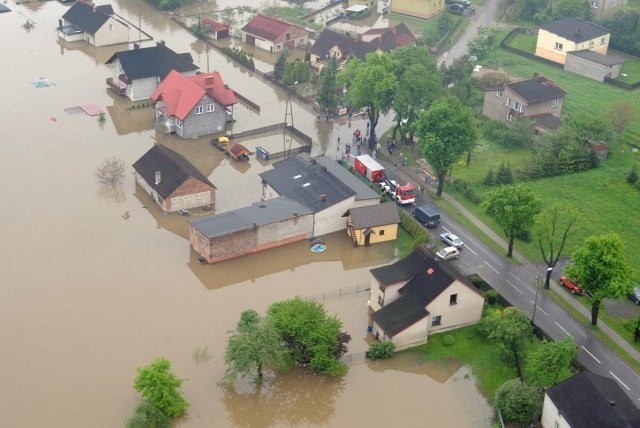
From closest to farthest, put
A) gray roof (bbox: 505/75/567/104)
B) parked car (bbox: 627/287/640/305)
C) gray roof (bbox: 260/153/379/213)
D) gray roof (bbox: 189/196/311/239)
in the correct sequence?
parked car (bbox: 627/287/640/305) < gray roof (bbox: 189/196/311/239) < gray roof (bbox: 260/153/379/213) < gray roof (bbox: 505/75/567/104)

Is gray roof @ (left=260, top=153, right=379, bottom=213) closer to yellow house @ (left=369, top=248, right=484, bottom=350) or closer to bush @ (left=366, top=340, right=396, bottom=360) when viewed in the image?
yellow house @ (left=369, top=248, right=484, bottom=350)

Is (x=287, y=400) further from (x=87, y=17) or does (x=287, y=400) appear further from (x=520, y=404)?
(x=87, y=17)

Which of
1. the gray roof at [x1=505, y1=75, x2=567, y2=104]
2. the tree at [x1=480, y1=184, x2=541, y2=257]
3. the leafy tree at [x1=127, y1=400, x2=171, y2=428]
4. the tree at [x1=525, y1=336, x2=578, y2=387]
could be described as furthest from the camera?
the gray roof at [x1=505, y1=75, x2=567, y2=104]

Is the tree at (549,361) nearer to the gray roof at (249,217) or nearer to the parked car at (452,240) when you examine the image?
the parked car at (452,240)

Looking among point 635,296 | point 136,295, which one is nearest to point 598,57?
point 635,296

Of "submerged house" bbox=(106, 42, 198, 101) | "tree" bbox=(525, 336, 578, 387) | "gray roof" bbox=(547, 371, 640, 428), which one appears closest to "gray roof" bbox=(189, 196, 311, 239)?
"tree" bbox=(525, 336, 578, 387)

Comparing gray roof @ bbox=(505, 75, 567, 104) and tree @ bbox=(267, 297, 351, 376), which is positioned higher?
gray roof @ bbox=(505, 75, 567, 104)

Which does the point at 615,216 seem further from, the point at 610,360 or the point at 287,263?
the point at 287,263
